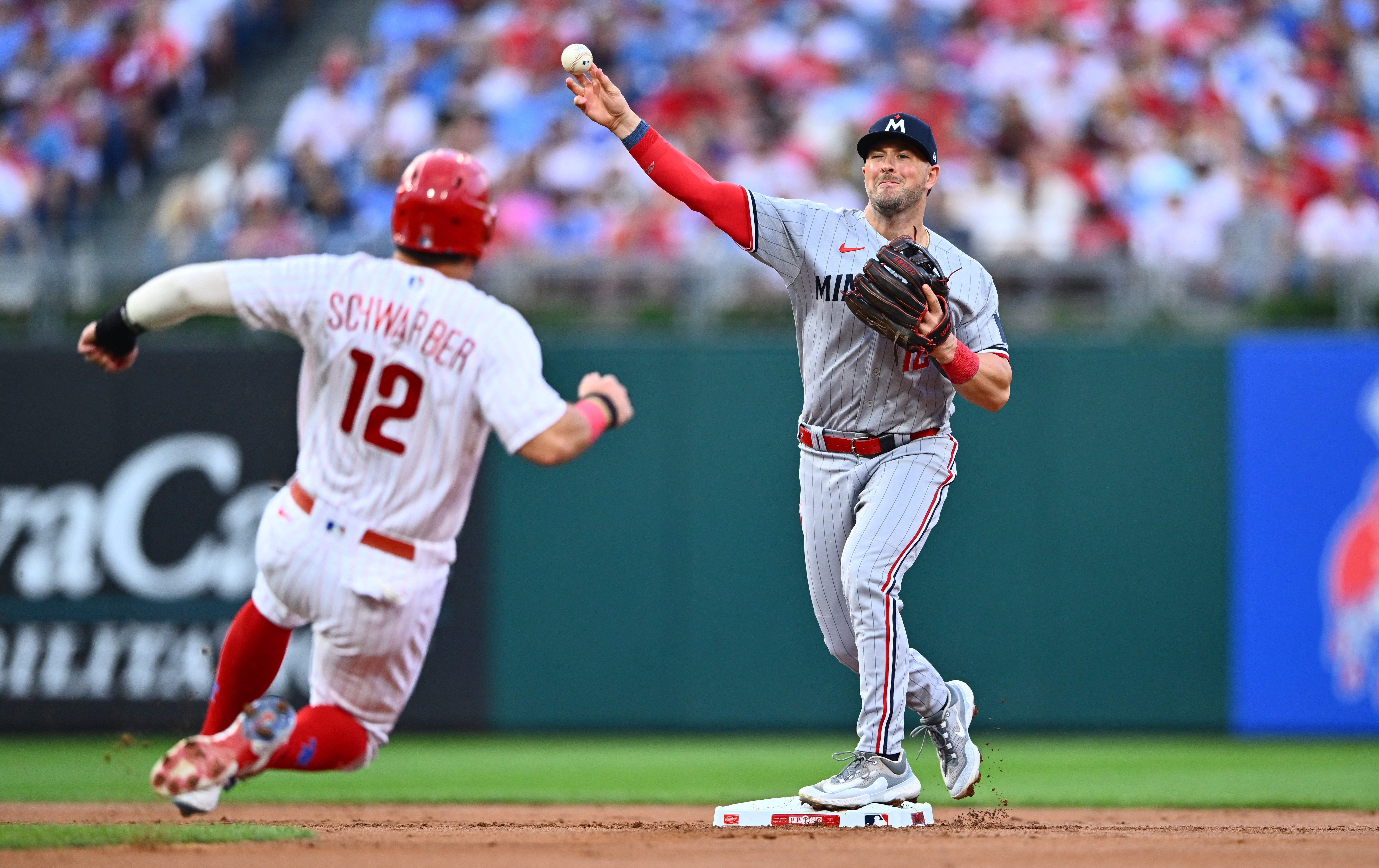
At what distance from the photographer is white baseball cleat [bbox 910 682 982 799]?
17.5ft

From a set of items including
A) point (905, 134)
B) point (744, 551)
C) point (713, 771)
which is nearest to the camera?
point (905, 134)

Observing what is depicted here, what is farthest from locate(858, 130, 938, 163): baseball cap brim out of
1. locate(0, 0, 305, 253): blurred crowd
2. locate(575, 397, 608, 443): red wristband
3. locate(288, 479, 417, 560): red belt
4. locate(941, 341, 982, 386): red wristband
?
locate(0, 0, 305, 253): blurred crowd

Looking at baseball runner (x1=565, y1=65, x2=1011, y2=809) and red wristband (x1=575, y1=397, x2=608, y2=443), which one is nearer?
red wristband (x1=575, y1=397, x2=608, y2=443)

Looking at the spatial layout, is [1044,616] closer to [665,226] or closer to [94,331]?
[665,226]

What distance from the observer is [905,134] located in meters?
5.04

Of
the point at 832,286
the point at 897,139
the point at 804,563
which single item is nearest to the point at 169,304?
the point at 832,286

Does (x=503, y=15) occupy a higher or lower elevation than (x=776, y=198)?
higher

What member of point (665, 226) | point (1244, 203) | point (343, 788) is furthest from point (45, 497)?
point (1244, 203)

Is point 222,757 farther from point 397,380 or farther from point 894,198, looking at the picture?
point 894,198

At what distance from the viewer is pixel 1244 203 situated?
9844 millimetres

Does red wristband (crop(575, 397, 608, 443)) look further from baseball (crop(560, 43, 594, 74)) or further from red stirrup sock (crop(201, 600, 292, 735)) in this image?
baseball (crop(560, 43, 594, 74))

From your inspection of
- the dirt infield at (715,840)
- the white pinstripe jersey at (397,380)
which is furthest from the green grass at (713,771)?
the white pinstripe jersey at (397,380)

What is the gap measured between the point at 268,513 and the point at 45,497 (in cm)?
548

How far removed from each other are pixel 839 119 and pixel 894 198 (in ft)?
20.3
